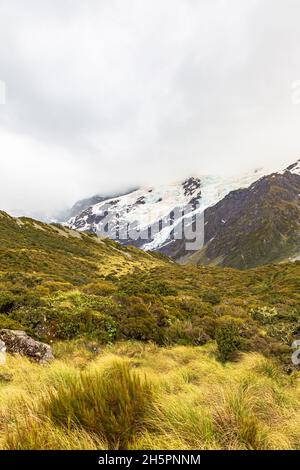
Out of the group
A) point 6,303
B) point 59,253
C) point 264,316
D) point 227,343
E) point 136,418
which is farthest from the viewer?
point 59,253

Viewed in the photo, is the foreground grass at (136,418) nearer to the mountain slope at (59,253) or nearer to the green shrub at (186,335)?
the green shrub at (186,335)

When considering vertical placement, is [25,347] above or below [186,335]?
above

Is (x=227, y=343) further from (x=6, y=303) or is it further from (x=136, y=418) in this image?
(x=6, y=303)

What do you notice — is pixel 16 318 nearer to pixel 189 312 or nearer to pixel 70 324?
pixel 70 324

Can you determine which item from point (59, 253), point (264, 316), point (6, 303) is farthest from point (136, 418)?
point (59, 253)

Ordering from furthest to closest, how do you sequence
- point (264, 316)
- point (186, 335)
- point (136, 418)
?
point (264, 316)
point (186, 335)
point (136, 418)

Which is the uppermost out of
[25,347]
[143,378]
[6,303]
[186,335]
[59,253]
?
[59,253]

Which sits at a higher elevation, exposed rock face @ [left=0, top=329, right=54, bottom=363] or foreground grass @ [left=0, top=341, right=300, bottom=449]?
foreground grass @ [left=0, top=341, right=300, bottom=449]

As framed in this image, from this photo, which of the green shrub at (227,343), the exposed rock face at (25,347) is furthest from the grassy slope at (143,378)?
the exposed rock face at (25,347)

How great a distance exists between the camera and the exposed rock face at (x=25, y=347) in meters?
8.66

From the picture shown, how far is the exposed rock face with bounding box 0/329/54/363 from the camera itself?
8664 millimetres

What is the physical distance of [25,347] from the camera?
8883mm

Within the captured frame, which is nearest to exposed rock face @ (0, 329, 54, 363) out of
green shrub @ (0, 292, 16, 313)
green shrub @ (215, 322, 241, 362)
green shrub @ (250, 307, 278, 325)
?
green shrub @ (0, 292, 16, 313)

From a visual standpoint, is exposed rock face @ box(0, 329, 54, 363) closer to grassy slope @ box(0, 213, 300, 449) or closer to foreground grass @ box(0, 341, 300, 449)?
grassy slope @ box(0, 213, 300, 449)
